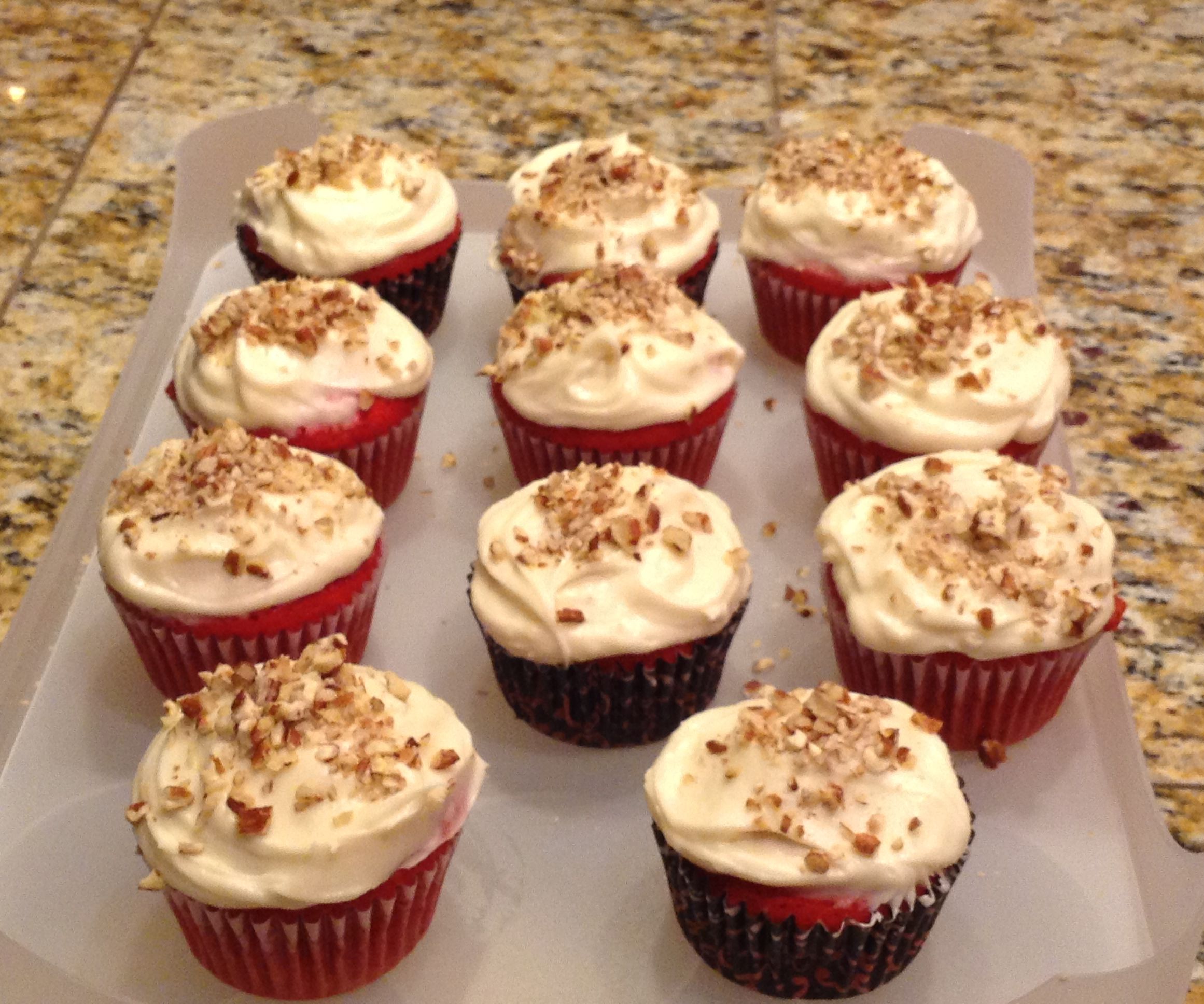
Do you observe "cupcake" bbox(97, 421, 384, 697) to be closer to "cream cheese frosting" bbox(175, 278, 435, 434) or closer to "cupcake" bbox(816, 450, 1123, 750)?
"cream cheese frosting" bbox(175, 278, 435, 434)

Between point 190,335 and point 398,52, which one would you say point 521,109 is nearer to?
point 398,52

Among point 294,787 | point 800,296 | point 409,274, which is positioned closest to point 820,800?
point 294,787

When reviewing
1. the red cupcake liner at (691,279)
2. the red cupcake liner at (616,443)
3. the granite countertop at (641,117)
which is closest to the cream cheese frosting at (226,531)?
the red cupcake liner at (616,443)

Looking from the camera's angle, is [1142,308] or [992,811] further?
[1142,308]

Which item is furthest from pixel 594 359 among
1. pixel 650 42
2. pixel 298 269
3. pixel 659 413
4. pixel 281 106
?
pixel 650 42

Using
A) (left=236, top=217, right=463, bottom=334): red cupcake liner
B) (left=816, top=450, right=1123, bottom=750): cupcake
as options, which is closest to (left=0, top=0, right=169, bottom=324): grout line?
(left=236, top=217, right=463, bottom=334): red cupcake liner

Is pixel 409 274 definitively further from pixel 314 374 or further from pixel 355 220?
pixel 314 374
